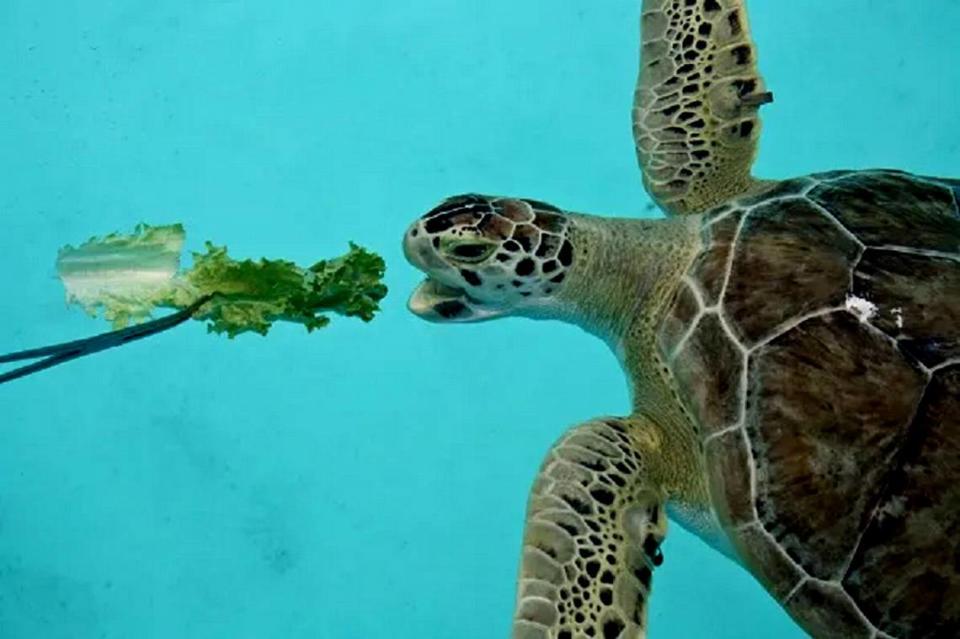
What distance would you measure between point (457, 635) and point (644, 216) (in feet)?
4.60

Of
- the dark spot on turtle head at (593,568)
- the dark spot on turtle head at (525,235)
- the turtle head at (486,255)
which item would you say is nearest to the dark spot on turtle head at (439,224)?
the turtle head at (486,255)

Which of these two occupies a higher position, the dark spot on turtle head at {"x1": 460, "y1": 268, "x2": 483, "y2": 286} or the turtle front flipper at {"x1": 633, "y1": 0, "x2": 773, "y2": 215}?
the turtle front flipper at {"x1": 633, "y1": 0, "x2": 773, "y2": 215}

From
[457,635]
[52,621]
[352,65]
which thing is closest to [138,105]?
[352,65]

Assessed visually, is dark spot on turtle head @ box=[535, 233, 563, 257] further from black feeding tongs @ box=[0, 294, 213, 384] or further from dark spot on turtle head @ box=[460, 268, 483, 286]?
black feeding tongs @ box=[0, 294, 213, 384]

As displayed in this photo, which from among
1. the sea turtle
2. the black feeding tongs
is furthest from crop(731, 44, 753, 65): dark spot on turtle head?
the black feeding tongs

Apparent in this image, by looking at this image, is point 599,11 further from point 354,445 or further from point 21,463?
point 21,463

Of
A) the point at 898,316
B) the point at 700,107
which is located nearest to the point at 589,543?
the point at 898,316

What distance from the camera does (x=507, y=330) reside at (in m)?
3.34

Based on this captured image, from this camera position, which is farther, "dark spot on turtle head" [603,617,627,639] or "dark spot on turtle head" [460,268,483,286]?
"dark spot on turtle head" [460,268,483,286]

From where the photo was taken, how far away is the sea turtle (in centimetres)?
194

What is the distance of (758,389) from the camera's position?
2.07 meters

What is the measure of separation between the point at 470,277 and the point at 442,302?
0.13 metres

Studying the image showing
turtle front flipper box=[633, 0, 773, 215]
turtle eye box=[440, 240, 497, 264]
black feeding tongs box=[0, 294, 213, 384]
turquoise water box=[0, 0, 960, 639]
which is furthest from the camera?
turquoise water box=[0, 0, 960, 639]

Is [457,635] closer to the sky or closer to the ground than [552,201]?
closer to the ground
